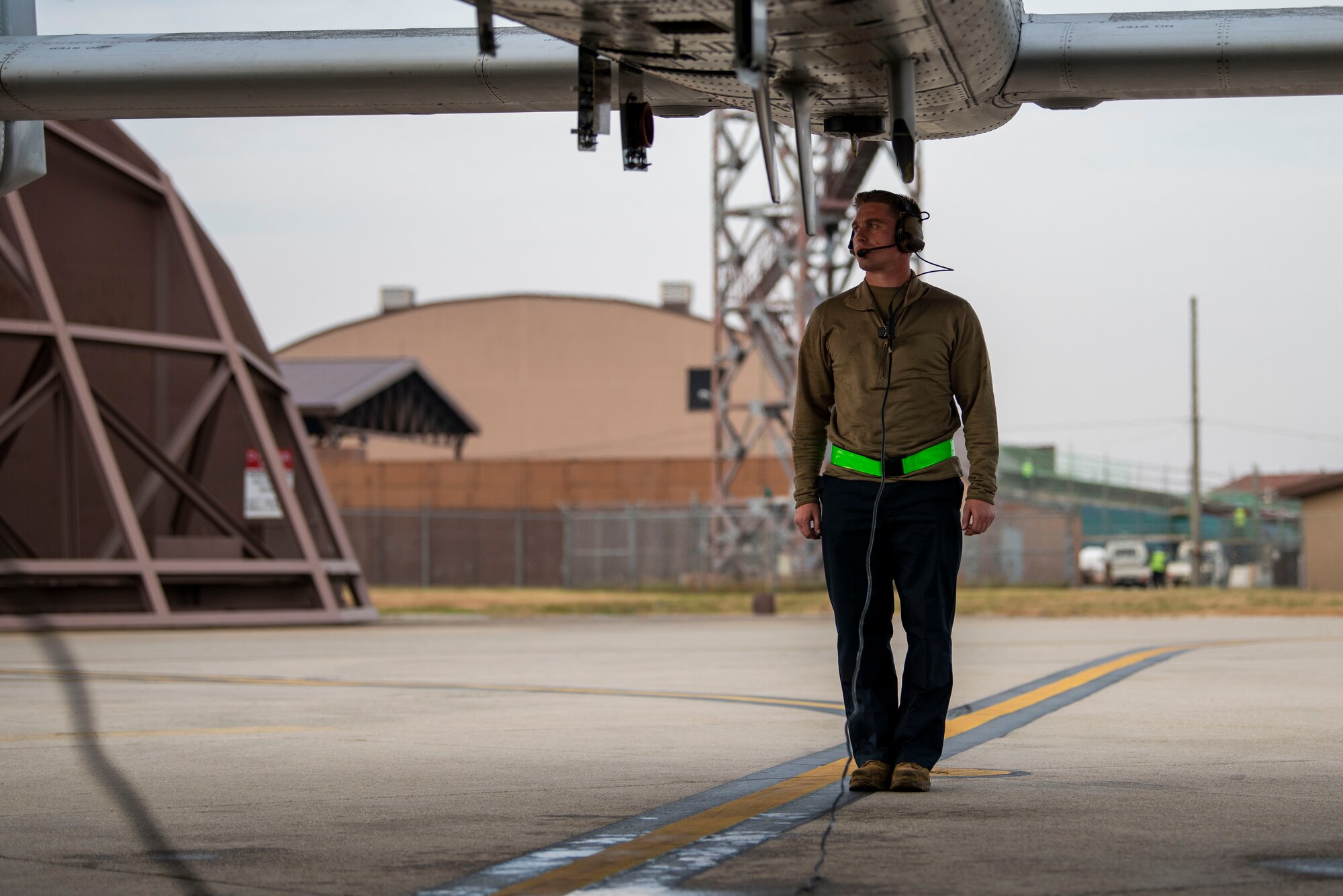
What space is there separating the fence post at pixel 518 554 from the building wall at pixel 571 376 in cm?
1734

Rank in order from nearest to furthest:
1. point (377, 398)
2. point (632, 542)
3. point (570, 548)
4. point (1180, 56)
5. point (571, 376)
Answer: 1. point (1180, 56)
2. point (632, 542)
3. point (570, 548)
4. point (377, 398)
5. point (571, 376)

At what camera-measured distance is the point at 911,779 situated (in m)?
5.88

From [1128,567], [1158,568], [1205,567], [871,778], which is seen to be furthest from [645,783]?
[1205,567]

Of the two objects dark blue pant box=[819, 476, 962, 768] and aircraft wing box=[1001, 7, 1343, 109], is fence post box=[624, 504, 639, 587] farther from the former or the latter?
dark blue pant box=[819, 476, 962, 768]

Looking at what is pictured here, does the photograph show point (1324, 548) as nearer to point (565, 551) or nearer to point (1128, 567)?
point (1128, 567)

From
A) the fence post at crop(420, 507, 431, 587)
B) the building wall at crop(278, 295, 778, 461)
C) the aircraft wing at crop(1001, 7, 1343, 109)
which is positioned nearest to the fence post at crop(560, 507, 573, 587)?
the fence post at crop(420, 507, 431, 587)

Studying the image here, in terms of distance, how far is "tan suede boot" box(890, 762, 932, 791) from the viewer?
19.3 feet

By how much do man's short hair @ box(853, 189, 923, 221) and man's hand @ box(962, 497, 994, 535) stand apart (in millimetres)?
1131

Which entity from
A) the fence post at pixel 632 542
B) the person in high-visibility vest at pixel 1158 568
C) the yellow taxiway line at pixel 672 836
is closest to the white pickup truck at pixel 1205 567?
the person in high-visibility vest at pixel 1158 568

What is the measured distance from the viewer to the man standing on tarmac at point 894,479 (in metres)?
6.07

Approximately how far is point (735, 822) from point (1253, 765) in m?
2.58

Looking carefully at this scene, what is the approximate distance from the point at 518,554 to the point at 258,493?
82.5ft

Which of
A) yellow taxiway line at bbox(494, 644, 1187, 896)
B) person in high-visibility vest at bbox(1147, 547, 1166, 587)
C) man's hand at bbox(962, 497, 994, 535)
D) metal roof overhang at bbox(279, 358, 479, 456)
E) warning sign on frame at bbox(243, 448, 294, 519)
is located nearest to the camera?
yellow taxiway line at bbox(494, 644, 1187, 896)

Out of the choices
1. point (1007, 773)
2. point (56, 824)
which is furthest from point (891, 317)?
point (56, 824)
